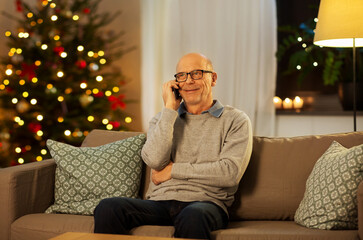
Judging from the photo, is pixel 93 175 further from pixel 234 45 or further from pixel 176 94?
pixel 234 45

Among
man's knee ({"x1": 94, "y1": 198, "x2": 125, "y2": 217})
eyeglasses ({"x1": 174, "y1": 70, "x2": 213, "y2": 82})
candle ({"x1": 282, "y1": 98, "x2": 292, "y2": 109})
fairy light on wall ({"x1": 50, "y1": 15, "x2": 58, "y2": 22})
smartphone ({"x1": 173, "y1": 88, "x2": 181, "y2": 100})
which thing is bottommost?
man's knee ({"x1": 94, "y1": 198, "x2": 125, "y2": 217})

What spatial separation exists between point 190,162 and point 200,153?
2.5 inches

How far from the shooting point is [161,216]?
2.36 metres

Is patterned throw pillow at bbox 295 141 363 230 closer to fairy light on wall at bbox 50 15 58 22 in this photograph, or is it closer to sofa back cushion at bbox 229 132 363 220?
sofa back cushion at bbox 229 132 363 220

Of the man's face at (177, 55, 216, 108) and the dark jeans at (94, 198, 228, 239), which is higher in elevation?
the man's face at (177, 55, 216, 108)

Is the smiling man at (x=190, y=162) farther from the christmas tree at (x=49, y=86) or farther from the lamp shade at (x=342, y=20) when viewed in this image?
the christmas tree at (x=49, y=86)

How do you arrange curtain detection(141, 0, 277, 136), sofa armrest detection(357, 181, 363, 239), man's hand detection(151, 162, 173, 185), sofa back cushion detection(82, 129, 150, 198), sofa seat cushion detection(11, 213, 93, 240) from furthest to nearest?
curtain detection(141, 0, 277, 136), sofa back cushion detection(82, 129, 150, 198), man's hand detection(151, 162, 173, 185), sofa seat cushion detection(11, 213, 93, 240), sofa armrest detection(357, 181, 363, 239)

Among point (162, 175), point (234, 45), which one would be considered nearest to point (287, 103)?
point (234, 45)

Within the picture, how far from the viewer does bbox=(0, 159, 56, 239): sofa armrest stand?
8.13 feet

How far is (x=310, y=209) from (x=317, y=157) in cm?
37

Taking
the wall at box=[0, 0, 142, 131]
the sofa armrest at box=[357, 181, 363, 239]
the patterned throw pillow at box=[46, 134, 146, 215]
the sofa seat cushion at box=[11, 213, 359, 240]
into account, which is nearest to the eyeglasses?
the patterned throw pillow at box=[46, 134, 146, 215]

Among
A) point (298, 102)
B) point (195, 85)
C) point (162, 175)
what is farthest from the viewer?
point (298, 102)

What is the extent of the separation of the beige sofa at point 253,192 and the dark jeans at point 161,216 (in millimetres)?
160

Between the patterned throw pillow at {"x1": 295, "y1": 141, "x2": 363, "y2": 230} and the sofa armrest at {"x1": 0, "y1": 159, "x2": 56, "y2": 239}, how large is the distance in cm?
124
